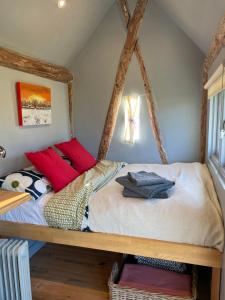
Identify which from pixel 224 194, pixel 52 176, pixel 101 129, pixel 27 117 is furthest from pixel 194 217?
pixel 101 129

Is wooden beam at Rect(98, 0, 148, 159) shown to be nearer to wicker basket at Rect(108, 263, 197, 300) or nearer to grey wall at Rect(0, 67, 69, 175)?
grey wall at Rect(0, 67, 69, 175)

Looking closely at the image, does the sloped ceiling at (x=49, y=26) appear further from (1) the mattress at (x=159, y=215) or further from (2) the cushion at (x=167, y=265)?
(2) the cushion at (x=167, y=265)

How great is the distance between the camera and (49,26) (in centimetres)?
279

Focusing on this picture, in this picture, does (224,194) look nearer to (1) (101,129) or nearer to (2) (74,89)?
(1) (101,129)

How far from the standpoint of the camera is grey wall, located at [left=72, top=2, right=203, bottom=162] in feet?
11.5

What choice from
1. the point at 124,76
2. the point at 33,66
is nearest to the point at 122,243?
the point at 33,66

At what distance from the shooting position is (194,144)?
3.62 meters

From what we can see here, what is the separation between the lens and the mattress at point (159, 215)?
1714mm

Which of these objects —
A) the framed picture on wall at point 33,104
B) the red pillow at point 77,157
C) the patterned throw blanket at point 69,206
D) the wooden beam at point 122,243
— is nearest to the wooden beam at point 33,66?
the framed picture on wall at point 33,104

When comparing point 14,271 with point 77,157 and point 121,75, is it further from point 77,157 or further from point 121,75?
point 121,75

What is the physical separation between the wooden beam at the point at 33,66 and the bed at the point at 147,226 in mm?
1423

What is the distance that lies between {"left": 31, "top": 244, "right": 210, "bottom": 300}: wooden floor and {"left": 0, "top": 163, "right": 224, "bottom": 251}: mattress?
57cm

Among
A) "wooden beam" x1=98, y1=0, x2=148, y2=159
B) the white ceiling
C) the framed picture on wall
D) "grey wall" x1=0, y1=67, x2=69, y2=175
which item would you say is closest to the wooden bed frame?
"grey wall" x1=0, y1=67, x2=69, y2=175

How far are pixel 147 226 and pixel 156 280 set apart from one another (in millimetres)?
462
